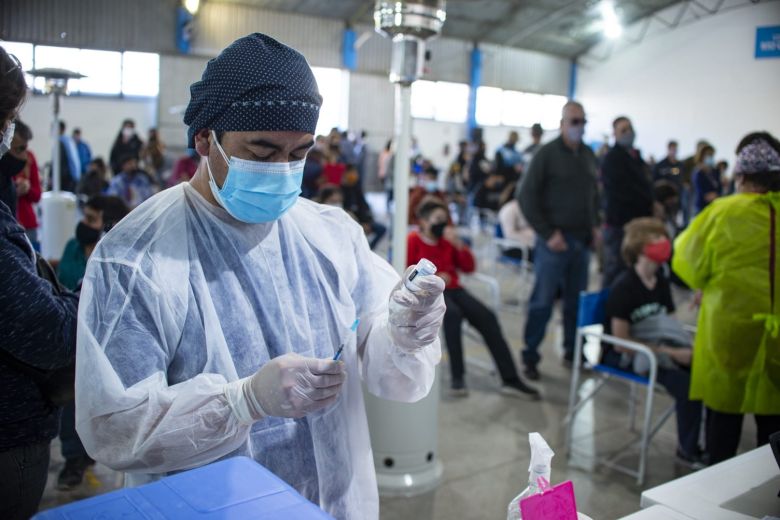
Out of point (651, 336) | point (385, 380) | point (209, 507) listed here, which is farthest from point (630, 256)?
point (209, 507)

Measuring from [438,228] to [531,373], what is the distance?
1.07 meters

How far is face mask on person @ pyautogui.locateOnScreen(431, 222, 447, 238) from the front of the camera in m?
3.74

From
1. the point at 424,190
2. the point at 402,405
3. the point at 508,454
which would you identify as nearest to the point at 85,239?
the point at 402,405

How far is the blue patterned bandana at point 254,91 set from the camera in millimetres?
1102

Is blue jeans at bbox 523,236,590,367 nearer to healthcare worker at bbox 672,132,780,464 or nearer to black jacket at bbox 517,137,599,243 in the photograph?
black jacket at bbox 517,137,599,243

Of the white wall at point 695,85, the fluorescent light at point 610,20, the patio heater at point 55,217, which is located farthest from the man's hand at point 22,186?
the fluorescent light at point 610,20

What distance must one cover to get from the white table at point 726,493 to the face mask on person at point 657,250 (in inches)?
67.3

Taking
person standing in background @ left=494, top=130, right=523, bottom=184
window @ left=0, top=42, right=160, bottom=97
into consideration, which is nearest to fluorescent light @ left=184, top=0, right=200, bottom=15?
window @ left=0, top=42, right=160, bottom=97

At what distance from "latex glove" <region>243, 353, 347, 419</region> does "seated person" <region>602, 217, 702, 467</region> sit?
7.34 ft

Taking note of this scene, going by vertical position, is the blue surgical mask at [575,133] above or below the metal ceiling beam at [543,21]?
below

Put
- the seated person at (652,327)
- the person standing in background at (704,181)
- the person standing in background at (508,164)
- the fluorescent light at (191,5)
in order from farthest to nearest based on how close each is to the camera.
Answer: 1. the fluorescent light at (191,5)
2. the person standing in background at (508,164)
3. the person standing in background at (704,181)
4. the seated person at (652,327)

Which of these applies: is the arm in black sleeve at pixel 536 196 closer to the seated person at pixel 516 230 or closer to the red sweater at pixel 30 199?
the seated person at pixel 516 230

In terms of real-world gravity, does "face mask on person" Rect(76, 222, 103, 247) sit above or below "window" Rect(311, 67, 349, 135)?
below

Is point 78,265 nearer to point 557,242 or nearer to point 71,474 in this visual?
point 71,474
